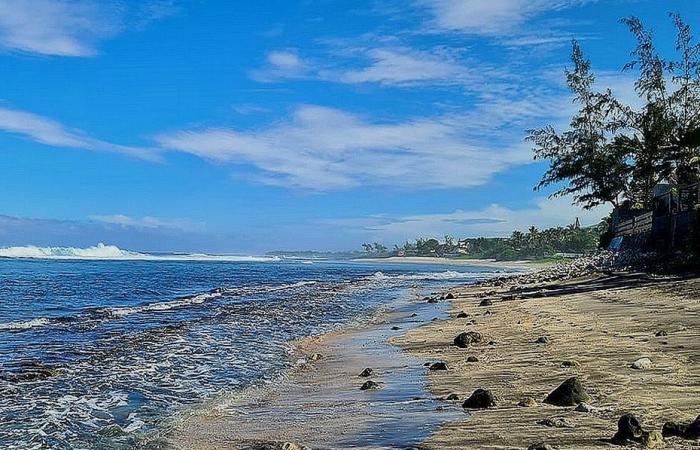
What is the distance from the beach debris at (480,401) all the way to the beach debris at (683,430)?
2.29 metres

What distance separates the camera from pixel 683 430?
5348mm

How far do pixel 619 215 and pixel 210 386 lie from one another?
39132 millimetres

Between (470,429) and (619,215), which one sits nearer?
(470,429)

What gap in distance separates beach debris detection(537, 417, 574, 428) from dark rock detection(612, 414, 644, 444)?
2.31ft

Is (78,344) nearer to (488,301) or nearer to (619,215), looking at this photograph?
(488,301)

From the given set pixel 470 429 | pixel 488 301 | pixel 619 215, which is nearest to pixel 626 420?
pixel 470 429

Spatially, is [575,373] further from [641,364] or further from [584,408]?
[584,408]

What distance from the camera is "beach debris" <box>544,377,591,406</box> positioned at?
23.0ft

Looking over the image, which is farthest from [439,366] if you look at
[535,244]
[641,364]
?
[535,244]

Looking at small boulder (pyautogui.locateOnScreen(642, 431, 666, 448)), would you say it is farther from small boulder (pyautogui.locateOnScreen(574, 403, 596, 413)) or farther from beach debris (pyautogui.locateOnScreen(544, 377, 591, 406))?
beach debris (pyautogui.locateOnScreen(544, 377, 591, 406))

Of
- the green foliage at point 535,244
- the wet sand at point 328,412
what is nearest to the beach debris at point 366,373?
the wet sand at point 328,412

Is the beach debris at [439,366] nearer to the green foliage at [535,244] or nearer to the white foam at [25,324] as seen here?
the white foam at [25,324]

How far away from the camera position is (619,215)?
44.1 metres

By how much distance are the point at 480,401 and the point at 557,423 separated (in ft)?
4.60
